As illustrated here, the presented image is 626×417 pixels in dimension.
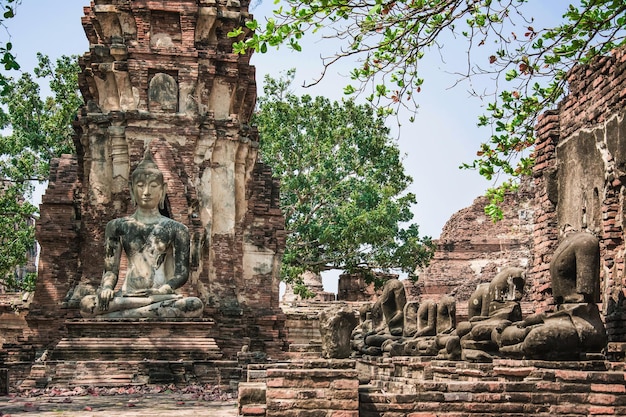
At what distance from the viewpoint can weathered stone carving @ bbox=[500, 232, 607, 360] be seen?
26.3 feet

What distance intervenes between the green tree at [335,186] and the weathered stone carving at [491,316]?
16201 millimetres

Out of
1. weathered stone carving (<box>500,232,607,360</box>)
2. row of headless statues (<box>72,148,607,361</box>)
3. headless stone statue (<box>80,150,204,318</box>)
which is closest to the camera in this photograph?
weathered stone carving (<box>500,232,607,360</box>)

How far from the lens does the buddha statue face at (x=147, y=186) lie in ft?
49.5

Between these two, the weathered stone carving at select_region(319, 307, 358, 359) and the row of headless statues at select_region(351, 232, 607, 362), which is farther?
the weathered stone carving at select_region(319, 307, 358, 359)

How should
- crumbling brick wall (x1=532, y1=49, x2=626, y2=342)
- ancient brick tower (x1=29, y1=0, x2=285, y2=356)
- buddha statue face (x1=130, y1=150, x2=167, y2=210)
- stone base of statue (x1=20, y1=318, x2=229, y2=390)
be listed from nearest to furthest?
1. crumbling brick wall (x1=532, y1=49, x2=626, y2=342)
2. stone base of statue (x1=20, y1=318, x2=229, y2=390)
3. buddha statue face (x1=130, y1=150, x2=167, y2=210)
4. ancient brick tower (x1=29, y1=0, x2=285, y2=356)

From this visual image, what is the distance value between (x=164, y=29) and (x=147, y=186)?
11.9 ft

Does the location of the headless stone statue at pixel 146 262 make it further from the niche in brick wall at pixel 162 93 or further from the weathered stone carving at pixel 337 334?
the weathered stone carving at pixel 337 334

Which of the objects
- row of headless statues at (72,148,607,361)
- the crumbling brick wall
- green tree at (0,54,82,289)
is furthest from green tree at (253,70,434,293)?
the crumbling brick wall

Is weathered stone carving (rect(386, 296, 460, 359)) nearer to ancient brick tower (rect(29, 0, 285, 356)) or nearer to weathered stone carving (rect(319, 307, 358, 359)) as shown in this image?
weathered stone carving (rect(319, 307, 358, 359))

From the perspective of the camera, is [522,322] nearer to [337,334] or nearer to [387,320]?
[337,334]

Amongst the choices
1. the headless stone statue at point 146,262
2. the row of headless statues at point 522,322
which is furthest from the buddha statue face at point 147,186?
the row of headless statues at point 522,322

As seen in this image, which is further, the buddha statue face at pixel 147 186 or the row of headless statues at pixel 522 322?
the buddha statue face at pixel 147 186

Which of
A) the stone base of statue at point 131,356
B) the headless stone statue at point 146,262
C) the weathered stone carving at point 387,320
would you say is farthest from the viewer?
the weathered stone carving at point 387,320

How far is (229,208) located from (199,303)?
3833 millimetres
